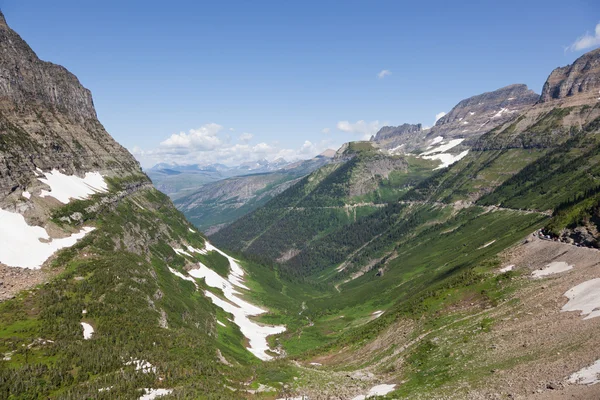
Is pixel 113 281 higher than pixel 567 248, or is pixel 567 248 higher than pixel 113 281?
pixel 113 281

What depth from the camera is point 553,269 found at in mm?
62719

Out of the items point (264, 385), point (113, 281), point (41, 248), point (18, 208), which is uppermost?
point (18, 208)

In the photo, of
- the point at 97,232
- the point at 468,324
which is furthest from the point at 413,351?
the point at 97,232

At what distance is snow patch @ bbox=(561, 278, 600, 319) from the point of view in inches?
1675

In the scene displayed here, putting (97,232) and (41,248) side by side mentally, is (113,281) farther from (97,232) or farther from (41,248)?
(97,232)

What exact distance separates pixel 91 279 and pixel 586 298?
7759cm

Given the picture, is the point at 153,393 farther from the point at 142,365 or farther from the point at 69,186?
the point at 69,186

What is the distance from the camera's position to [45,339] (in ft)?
160

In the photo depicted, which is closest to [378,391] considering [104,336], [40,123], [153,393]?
[153,393]

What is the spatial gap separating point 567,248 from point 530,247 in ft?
32.5

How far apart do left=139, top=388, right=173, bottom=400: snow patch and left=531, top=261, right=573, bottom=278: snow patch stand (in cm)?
6096

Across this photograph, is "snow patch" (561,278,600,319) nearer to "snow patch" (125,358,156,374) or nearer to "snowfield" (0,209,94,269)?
"snow patch" (125,358,156,374)

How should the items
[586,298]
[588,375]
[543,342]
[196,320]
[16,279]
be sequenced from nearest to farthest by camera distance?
[588,375], [543,342], [586,298], [16,279], [196,320]

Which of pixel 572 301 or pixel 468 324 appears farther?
pixel 468 324
